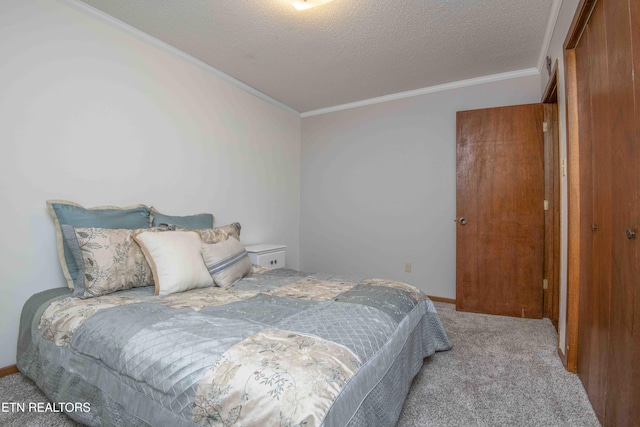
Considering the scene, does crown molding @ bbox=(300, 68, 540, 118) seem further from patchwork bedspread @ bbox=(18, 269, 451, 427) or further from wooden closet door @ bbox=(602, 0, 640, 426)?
patchwork bedspread @ bbox=(18, 269, 451, 427)

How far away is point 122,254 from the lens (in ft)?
6.40

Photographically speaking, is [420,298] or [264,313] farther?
[420,298]

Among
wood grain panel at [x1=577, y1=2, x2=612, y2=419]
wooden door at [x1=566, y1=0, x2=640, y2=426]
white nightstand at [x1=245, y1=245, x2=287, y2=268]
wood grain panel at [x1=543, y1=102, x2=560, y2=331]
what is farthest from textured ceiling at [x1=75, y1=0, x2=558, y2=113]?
white nightstand at [x1=245, y1=245, x2=287, y2=268]

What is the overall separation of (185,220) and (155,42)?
1.52m

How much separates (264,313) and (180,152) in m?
1.99

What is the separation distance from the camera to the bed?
94 centimetres

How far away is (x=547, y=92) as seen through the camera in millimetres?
2736

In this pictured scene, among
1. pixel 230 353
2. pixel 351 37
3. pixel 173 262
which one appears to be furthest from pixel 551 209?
pixel 173 262

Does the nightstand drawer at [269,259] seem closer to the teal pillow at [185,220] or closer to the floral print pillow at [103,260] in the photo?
the teal pillow at [185,220]

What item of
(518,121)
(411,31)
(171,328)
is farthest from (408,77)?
(171,328)

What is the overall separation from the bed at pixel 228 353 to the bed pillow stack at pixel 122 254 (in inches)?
2.6

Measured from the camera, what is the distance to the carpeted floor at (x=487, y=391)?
149 centimetres

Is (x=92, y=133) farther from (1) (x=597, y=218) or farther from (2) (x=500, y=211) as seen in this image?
(2) (x=500, y=211)

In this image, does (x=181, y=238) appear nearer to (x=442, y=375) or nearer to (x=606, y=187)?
(x=442, y=375)
